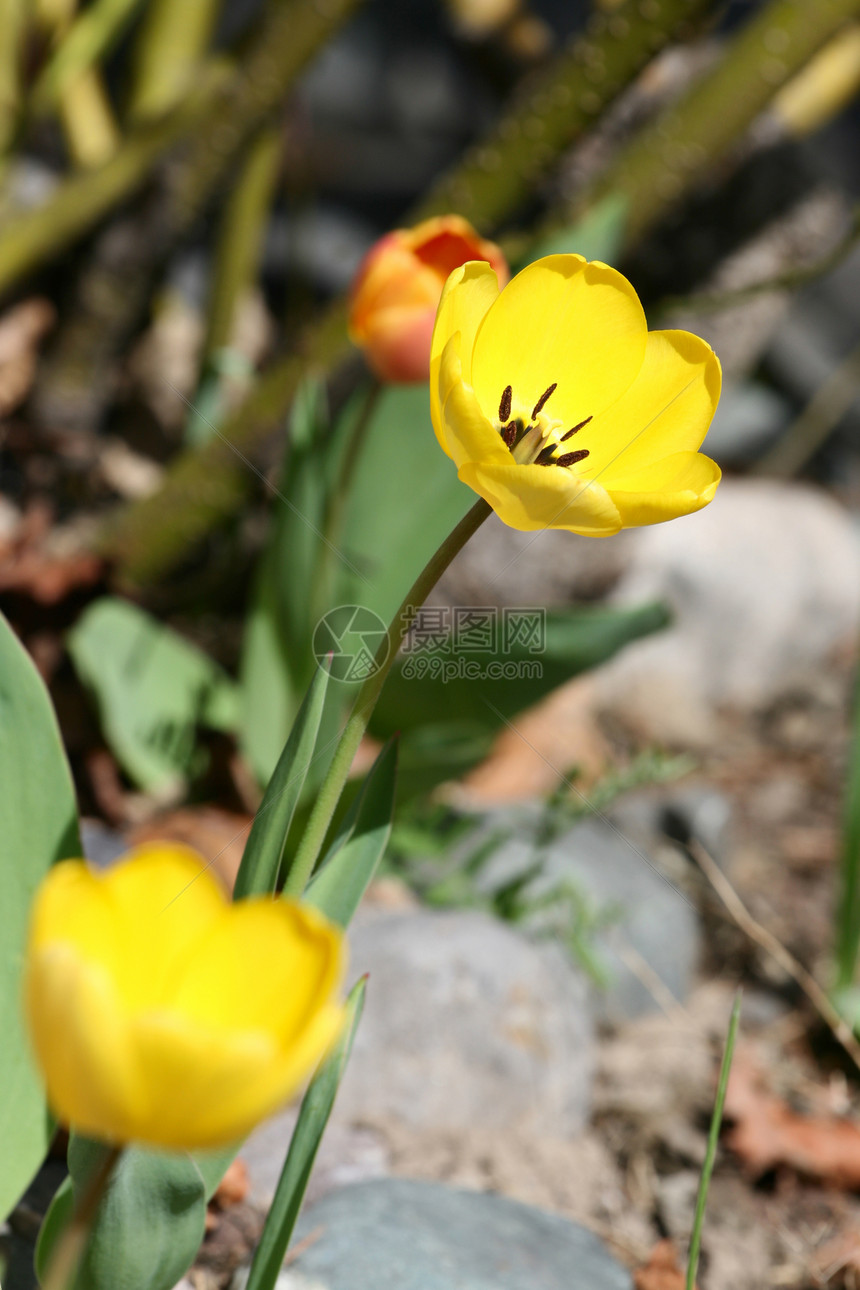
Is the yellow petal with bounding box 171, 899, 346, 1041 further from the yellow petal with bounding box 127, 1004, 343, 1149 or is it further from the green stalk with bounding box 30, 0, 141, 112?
the green stalk with bounding box 30, 0, 141, 112

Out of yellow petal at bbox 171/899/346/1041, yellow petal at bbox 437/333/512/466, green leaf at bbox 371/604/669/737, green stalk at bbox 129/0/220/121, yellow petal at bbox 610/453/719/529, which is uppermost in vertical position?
→ green stalk at bbox 129/0/220/121

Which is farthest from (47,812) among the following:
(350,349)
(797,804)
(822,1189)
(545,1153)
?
(797,804)

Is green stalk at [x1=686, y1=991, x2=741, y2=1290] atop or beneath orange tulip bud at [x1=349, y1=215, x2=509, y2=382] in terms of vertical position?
beneath

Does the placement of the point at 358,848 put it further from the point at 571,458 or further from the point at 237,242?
the point at 237,242

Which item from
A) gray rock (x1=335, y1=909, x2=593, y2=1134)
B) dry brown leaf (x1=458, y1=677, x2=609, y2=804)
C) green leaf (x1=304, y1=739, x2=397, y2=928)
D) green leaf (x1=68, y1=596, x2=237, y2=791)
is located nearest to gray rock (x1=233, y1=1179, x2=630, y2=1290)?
gray rock (x1=335, y1=909, x2=593, y2=1134)

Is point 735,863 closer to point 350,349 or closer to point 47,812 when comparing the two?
point 350,349

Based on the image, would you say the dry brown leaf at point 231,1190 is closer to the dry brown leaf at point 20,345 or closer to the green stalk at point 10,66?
the dry brown leaf at point 20,345
